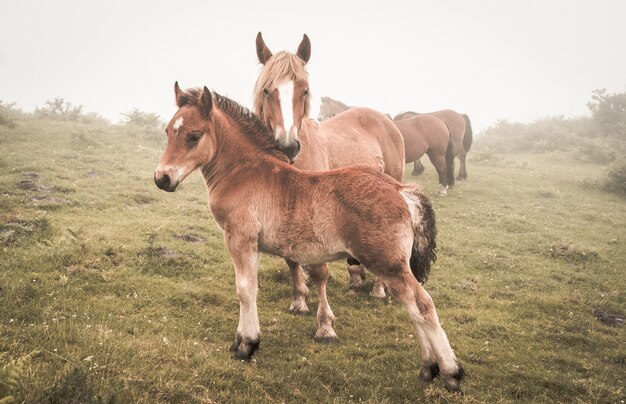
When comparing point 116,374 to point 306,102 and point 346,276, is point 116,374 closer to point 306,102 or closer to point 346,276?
point 306,102

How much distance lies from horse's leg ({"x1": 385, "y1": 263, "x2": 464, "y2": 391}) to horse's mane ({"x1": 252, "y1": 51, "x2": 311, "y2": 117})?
353 centimetres

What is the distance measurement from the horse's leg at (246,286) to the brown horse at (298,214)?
0.5 inches

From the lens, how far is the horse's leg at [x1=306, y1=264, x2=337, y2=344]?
18.6 ft

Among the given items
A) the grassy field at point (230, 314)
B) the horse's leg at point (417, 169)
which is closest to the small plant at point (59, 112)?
the grassy field at point (230, 314)

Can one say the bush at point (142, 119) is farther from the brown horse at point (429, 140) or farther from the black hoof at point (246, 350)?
the black hoof at point (246, 350)

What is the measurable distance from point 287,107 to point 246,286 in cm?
274

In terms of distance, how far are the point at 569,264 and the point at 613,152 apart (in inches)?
842

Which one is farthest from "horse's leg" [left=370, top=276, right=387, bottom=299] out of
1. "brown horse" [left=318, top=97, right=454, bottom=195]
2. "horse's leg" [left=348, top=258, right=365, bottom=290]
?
"brown horse" [left=318, top=97, right=454, bottom=195]

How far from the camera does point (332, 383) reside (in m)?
4.57

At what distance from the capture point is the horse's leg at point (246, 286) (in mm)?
4688

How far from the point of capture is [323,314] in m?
5.80

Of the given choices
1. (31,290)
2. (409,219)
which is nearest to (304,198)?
(409,219)

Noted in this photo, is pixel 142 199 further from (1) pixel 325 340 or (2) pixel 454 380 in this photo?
(2) pixel 454 380

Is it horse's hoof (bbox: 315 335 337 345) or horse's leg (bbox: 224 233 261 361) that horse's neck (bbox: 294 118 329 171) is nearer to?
horse's leg (bbox: 224 233 261 361)
